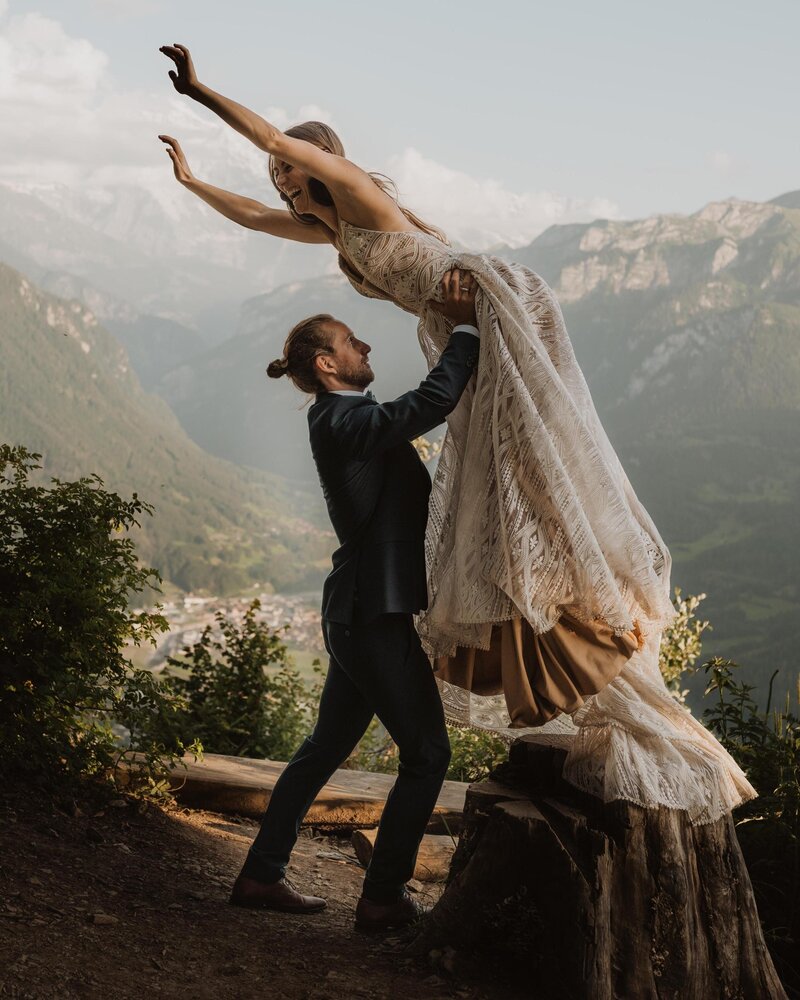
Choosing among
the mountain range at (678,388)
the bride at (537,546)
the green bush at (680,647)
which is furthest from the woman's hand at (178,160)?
the mountain range at (678,388)

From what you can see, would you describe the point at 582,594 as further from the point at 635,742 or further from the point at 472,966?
the point at 472,966

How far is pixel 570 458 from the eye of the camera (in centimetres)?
316

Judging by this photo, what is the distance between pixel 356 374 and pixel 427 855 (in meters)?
2.39

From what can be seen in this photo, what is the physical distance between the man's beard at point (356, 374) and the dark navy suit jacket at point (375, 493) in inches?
2.9

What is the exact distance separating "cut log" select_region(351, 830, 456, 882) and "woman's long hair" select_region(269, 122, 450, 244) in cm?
262

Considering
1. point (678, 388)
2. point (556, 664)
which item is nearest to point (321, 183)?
point (556, 664)

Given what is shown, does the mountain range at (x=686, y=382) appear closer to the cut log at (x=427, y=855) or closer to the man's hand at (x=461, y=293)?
the cut log at (x=427, y=855)

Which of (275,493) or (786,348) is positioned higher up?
(786,348)

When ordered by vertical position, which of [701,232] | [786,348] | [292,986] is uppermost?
[701,232]

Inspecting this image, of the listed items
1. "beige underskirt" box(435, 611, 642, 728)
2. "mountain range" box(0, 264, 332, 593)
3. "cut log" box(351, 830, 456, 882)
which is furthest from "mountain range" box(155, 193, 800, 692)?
"beige underskirt" box(435, 611, 642, 728)

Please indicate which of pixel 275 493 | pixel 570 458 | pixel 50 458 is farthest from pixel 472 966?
pixel 275 493

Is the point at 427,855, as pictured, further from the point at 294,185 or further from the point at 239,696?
the point at 294,185

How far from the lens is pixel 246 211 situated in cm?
385

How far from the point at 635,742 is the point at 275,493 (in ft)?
430
